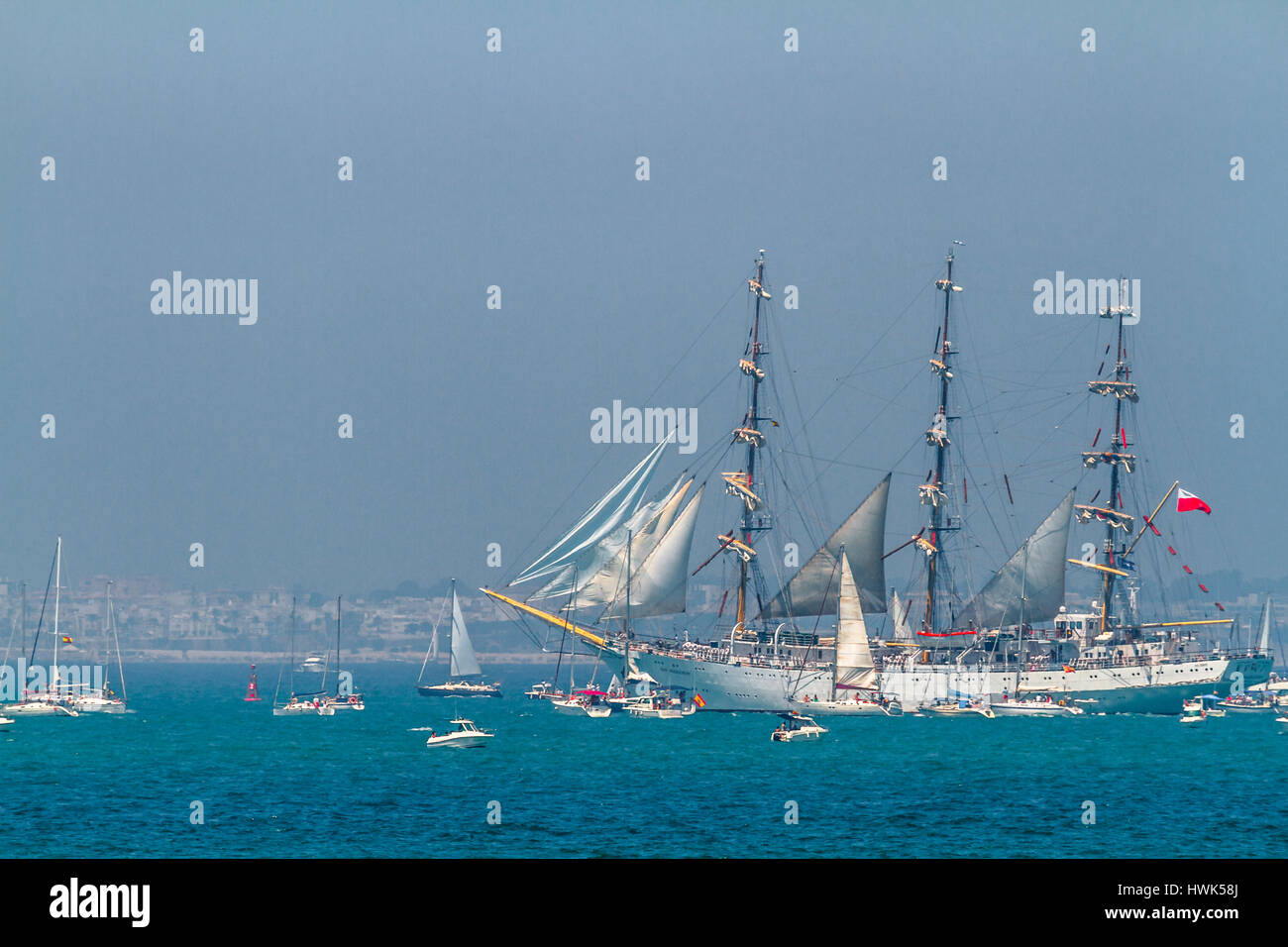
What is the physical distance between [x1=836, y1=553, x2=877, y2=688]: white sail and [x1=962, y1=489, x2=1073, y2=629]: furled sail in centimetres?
1151

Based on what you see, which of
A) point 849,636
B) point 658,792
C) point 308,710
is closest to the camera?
point 658,792

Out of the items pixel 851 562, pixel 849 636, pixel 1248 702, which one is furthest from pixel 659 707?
pixel 1248 702

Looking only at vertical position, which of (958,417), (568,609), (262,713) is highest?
(958,417)

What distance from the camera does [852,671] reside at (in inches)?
4227

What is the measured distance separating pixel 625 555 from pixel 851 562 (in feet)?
52.8

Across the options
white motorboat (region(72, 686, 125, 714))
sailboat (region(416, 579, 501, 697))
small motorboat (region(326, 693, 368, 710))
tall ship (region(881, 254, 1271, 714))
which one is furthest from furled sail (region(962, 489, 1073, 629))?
white motorboat (region(72, 686, 125, 714))

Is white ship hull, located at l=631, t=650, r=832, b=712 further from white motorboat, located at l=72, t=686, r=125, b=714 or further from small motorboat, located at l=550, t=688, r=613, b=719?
white motorboat, located at l=72, t=686, r=125, b=714

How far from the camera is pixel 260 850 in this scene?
1789 inches

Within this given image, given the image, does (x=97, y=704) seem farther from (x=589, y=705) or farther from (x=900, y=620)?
(x=900, y=620)

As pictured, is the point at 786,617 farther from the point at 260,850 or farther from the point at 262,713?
the point at 260,850

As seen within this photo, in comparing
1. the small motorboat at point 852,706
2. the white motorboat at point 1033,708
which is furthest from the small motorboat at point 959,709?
the small motorboat at point 852,706
